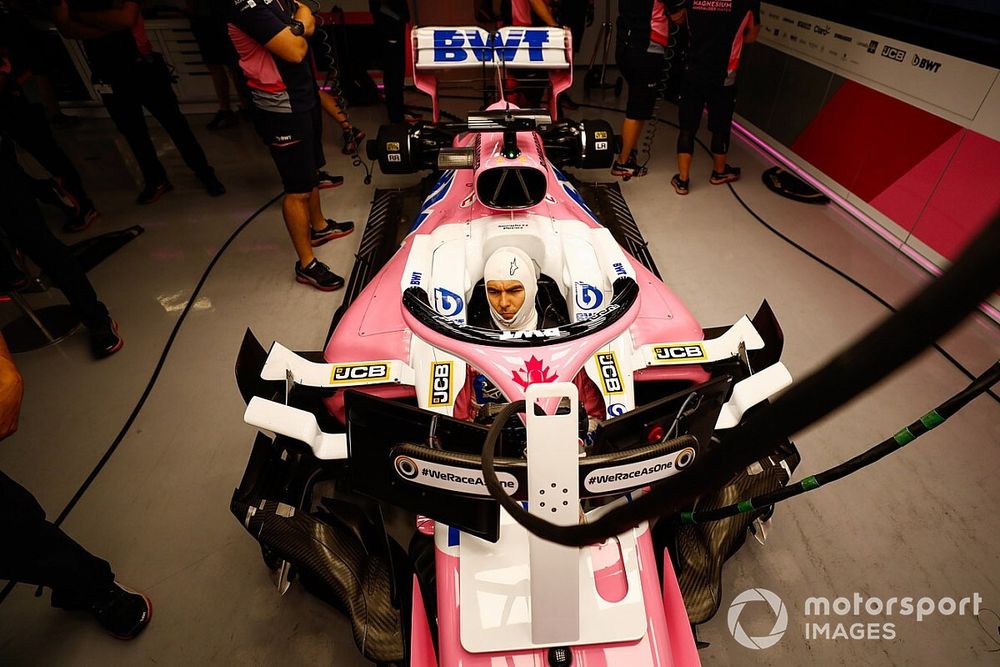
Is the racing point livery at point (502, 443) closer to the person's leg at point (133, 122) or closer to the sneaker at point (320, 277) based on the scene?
the sneaker at point (320, 277)

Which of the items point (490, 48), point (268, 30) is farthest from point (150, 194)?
point (490, 48)

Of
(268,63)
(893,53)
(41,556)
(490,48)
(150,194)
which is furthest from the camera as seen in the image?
(150,194)

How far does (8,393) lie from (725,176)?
194 inches

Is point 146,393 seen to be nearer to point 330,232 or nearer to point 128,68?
point 330,232

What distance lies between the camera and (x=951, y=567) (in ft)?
6.88

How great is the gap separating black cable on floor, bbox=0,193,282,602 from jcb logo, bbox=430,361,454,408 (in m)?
1.86

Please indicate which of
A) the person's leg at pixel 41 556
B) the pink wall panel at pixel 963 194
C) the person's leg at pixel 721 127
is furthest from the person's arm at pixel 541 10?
the person's leg at pixel 41 556

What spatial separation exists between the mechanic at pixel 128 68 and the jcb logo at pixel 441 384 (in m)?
3.60

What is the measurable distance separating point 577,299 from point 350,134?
3.52 meters

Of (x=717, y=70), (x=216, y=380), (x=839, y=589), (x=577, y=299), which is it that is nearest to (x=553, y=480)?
(x=577, y=299)

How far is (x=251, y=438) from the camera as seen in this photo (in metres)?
2.62

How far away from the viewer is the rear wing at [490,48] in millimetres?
3553

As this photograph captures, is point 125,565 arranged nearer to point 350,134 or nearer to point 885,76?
point 350,134

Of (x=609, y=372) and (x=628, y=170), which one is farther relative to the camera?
(x=628, y=170)
